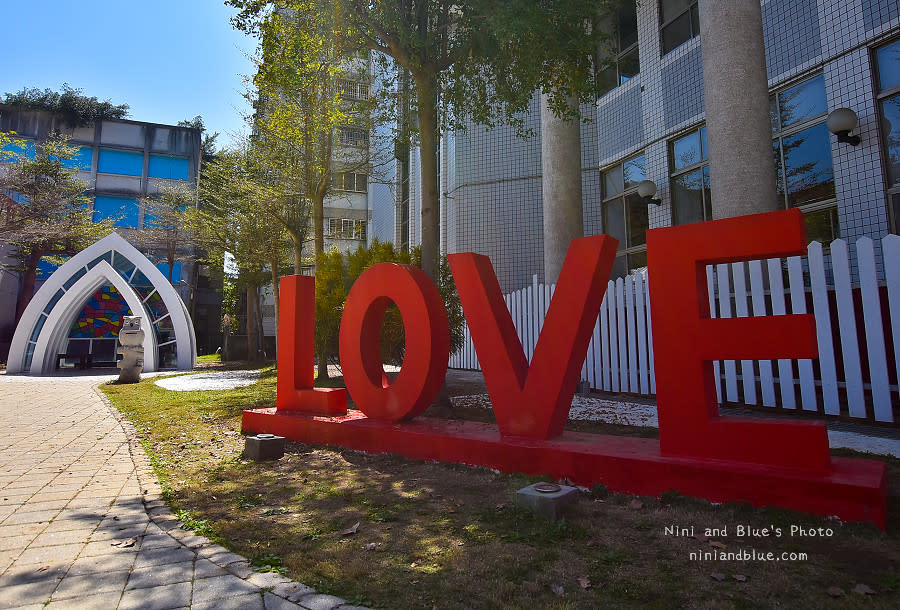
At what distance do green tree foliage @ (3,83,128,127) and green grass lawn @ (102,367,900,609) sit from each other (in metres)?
40.1

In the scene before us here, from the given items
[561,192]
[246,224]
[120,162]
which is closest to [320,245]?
[246,224]

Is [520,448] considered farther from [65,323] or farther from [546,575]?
[65,323]

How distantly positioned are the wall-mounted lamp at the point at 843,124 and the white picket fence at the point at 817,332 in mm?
1820

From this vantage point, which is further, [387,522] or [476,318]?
[476,318]

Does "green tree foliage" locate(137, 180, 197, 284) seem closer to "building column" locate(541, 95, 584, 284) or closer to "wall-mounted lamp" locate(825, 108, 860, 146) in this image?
"building column" locate(541, 95, 584, 284)

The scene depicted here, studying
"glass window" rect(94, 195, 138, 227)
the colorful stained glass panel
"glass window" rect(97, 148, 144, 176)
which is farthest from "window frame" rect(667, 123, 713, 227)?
"glass window" rect(97, 148, 144, 176)

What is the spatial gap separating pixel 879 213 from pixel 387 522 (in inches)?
318

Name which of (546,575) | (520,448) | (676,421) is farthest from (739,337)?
(546,575)

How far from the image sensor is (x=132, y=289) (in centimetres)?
1923

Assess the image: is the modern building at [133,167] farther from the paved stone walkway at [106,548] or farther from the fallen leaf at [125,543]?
the fallen leaf at [125,543]

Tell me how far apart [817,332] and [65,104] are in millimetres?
43757

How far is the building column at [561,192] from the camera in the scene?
11672 millimetres

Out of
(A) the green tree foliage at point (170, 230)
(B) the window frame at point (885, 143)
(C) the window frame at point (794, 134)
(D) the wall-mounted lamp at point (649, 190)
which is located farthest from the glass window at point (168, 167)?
(B) the window frame at point (885, 143)

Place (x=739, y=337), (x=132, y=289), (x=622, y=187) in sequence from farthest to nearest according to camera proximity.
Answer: (x=132, y=289)
(x=622, y=187)
(x=739, y=337)
